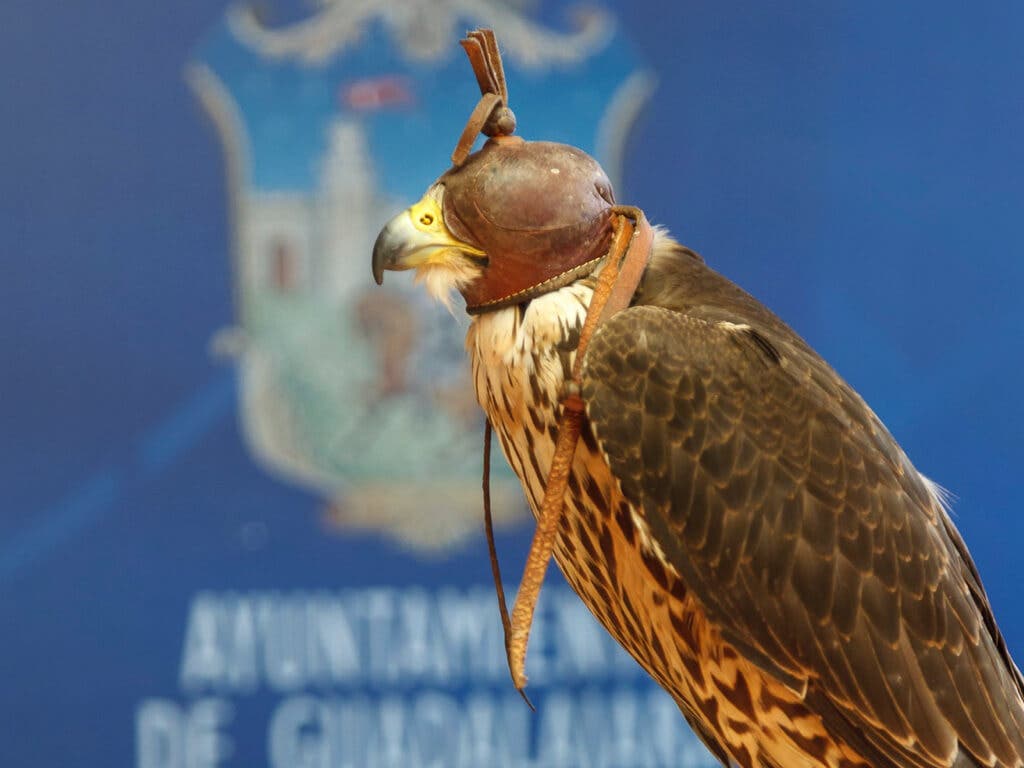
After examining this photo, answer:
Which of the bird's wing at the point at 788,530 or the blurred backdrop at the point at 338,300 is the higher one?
the blurred backdrop at the point at 338,300

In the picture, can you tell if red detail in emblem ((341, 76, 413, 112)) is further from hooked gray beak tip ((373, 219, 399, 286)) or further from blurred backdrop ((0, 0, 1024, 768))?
hooked gray beak tip ((373, 219, 399, 286))

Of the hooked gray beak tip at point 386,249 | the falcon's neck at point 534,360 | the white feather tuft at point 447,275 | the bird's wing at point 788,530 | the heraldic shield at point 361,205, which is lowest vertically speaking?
the bird's wing at point 788,530

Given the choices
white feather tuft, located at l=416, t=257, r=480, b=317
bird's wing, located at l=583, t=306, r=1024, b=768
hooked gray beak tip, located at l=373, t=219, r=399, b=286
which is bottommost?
bird's wing, located at l=583, t=306, r=1024, b=768

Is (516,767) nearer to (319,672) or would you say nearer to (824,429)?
(319,672)

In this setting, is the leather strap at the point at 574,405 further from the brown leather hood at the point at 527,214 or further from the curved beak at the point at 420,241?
the curved beak at the point at 420,241

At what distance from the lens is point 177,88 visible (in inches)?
97.8

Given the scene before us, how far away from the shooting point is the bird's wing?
3.30ft

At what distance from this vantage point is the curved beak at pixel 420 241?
3.37 feet

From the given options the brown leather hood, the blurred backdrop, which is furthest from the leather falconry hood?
the blurred backdrop

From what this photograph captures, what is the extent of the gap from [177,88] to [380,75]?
1.56ft

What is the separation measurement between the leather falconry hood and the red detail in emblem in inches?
60.9

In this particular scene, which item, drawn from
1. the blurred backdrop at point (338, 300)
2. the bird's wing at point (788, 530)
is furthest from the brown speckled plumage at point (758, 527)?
the blurred backdrop at point (338, 300)

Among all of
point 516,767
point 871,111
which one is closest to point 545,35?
point 871,111

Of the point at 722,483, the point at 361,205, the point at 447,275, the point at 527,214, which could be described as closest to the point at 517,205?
the point at 527,214
